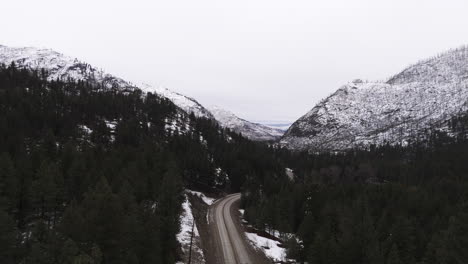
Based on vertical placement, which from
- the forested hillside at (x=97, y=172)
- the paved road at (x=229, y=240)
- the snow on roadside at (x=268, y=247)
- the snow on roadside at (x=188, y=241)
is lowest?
the snow on roadside at (x=268, y=247)

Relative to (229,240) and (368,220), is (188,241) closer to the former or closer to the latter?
(229,240)

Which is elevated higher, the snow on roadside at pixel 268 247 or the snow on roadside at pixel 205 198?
the snow on roadside at pixel 205 198

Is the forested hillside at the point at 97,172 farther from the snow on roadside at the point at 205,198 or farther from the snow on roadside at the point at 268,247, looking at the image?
the snow on roadside at the point at 268,247

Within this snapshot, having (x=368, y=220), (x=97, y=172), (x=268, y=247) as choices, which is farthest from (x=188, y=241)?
(x=368, y=220)

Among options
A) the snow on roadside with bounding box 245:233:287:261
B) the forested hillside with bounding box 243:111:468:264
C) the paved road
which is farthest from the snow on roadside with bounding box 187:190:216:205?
the snow on roadside with bounding box 245:233:287:261

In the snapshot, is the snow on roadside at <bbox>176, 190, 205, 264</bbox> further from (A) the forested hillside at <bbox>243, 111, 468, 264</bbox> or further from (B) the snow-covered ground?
(A) the forested hillside at <bbox>243, 111, 468, 264</bbox>

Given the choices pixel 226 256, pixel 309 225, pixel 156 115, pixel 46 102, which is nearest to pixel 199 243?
pixel 226 256

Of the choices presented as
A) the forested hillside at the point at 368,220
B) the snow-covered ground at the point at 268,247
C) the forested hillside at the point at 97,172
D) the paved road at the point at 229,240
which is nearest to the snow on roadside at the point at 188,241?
the paved road at the point at 229,240

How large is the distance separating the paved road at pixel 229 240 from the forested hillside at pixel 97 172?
890 centimetres

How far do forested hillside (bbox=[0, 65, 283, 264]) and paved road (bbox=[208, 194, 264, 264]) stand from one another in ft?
29.2

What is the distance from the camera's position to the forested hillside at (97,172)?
83.7 ft

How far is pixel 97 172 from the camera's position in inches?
2191

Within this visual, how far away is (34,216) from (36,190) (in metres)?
8.57

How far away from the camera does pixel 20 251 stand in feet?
91.1
